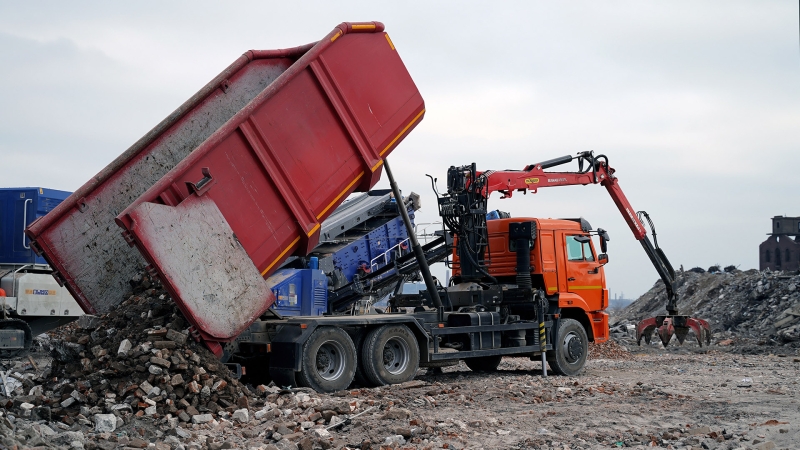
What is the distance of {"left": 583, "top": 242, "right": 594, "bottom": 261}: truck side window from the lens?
40.8 ft

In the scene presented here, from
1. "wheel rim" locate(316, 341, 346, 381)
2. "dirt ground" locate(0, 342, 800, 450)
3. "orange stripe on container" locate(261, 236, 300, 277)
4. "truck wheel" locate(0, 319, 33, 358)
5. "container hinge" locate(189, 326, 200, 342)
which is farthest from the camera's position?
"truck wheel" locate(0, 319, 33, 358)

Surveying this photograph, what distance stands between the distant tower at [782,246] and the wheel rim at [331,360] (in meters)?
27.1

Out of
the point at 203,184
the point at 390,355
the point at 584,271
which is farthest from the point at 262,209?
the point at 584,271

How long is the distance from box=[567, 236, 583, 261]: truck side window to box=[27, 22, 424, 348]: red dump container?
13.3 ft

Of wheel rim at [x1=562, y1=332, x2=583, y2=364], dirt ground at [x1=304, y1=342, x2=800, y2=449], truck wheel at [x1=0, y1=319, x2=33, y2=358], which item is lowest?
dirt ground at [x1=304, y1=342, x2=800, y2=449]

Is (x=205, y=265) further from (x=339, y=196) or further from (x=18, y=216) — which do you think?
(x=18, y=216)

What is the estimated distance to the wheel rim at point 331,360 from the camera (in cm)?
883

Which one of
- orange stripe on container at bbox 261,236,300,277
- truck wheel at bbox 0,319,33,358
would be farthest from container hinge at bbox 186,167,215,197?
truck wheel at bbox 0,319,33,358

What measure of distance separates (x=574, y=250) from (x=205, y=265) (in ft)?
22.3

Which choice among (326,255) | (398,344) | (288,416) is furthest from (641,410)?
(326,255)

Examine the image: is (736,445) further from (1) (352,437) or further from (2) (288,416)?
(2) (288,416)

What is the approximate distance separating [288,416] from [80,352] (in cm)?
225

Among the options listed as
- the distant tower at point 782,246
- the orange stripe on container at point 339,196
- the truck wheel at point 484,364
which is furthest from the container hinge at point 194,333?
the distant tower at point 782,246

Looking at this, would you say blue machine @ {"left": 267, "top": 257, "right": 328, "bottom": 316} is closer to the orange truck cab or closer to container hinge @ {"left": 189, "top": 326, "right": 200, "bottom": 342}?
the orange truck cab
